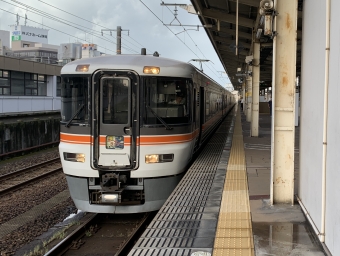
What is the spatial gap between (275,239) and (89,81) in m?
3.91

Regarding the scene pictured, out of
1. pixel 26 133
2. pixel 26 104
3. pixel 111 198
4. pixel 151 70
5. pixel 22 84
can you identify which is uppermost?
pixel 22 84

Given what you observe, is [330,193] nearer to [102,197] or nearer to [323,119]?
[323,119]

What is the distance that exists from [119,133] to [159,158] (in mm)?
779

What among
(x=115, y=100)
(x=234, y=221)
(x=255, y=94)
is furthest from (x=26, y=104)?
(x=234, y=221)

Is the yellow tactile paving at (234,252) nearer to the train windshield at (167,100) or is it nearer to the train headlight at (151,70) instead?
the train windshield at (167,100)

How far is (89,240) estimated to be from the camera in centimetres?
617

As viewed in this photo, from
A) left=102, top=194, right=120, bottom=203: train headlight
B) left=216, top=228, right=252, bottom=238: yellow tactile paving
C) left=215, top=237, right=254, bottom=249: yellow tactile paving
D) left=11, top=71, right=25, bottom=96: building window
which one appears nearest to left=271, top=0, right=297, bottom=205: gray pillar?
left=216, top=228, right=252, bottom=238: yellow tactile paving

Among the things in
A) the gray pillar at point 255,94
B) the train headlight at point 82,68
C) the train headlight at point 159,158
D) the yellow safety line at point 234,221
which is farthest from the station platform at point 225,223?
the gray pillar at point 255,94

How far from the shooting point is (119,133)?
21.0 feet

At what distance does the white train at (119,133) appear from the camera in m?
6.35

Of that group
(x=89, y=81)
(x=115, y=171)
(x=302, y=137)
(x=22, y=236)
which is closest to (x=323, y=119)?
(x=302, y=137)

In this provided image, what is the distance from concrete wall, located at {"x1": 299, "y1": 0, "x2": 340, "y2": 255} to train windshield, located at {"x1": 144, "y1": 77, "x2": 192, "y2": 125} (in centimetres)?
225

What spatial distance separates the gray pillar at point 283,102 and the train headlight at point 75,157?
119 inches

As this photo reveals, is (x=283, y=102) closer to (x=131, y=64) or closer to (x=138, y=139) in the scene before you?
(x=138, y=139)
